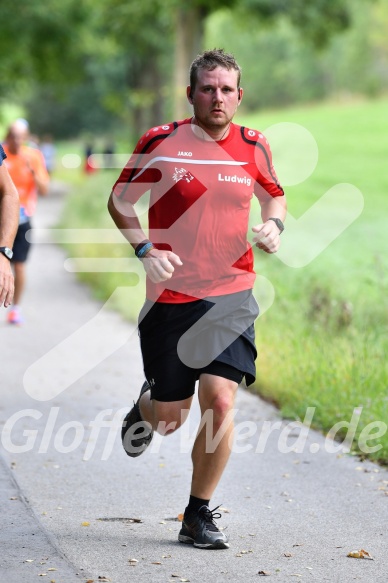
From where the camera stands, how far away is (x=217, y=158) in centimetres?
535

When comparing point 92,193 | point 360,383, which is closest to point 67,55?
point 92,193

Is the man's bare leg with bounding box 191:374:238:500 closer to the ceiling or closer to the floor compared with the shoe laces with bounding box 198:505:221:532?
closer to the ceiling

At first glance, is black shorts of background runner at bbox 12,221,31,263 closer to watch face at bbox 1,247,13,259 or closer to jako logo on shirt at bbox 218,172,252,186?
watch face at bbox 1,247,13,259

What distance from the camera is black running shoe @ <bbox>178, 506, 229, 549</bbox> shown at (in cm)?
531

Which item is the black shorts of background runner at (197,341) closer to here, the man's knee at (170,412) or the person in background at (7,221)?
the man's knee at (170,412)

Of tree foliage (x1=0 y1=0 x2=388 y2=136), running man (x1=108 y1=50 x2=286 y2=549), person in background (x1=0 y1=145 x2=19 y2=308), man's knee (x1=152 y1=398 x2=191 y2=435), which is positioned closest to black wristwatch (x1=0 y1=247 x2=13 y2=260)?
person in background (x1=0 y1=145 x2=19 y2=308)

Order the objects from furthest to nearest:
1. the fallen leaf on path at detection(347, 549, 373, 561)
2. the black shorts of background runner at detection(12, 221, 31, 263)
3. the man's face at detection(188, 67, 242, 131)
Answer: the black shorts of background runner at detection(12, 221, 31, 263), the man's face at detection(188, 67, 242, 131), the fallen leaf on path at detection(347, 549, 373, 561)

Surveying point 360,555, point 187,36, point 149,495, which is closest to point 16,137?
point 149,495

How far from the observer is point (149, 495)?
21.0 ft

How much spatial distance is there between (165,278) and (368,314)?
641 cm

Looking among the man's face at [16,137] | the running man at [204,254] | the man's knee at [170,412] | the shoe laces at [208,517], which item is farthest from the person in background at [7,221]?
the man's face at [16,137]

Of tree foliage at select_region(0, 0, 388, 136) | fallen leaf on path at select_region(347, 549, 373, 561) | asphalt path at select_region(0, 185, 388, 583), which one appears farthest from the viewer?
tree foliage at select_region(0, 0, 388, 136)

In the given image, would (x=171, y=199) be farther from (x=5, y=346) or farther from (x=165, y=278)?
(x=5, y=346)

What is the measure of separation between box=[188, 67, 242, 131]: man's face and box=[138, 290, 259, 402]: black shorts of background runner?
79 centimetres
